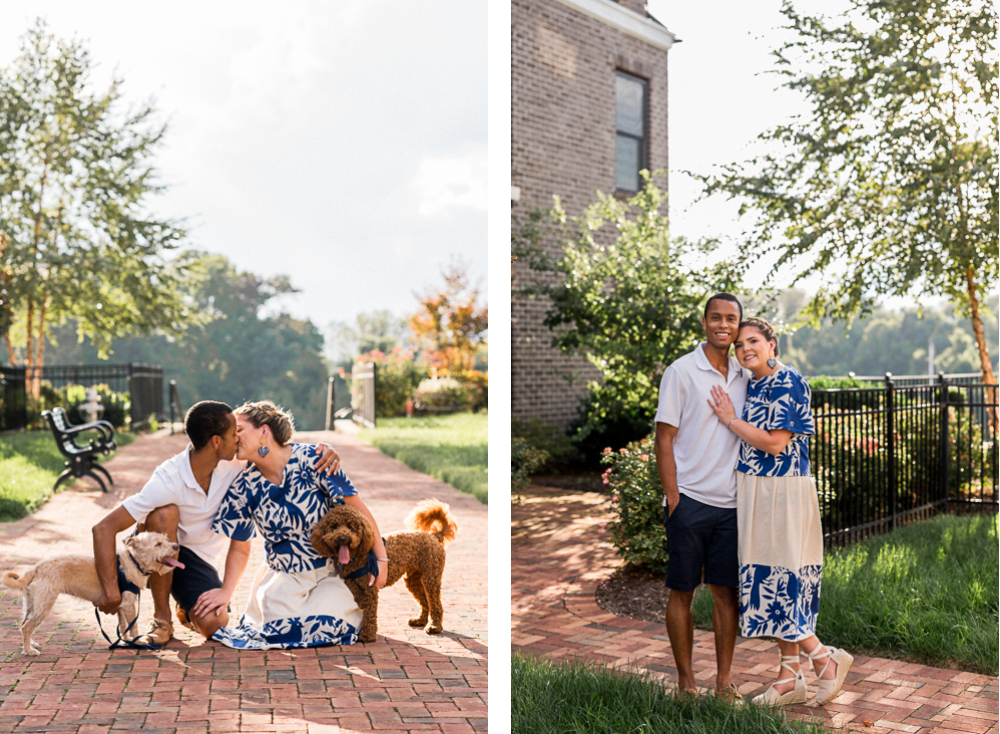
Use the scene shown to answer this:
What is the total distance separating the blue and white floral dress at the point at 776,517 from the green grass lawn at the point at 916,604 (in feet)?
3.31

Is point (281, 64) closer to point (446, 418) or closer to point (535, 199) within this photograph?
point (446, 418)

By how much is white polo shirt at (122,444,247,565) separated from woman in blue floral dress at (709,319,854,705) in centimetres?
229

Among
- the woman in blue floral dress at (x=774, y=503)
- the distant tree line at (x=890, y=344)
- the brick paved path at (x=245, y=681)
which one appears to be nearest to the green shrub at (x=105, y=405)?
the brick paved path at (x=245, y=681)

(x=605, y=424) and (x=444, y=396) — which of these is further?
(x=444, y=396)

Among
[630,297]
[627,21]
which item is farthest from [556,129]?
[630,297]

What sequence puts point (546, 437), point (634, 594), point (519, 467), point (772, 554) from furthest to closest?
point (546, 437) < point (519, 467) < point (634, 594) < point (772, 554)

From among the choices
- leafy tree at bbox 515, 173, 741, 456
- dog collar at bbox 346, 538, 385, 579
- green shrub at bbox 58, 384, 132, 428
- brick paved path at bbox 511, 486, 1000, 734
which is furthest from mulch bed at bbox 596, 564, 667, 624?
green shrub at bbox 58, 384, 132, 428

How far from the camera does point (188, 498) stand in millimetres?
3842

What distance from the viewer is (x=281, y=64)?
37719 millimetres

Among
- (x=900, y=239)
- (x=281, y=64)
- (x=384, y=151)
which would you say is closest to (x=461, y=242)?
(x=384, y=151)

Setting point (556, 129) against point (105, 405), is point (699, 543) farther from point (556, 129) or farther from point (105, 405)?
point (105, 405)

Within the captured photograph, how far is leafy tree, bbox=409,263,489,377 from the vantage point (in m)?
21.1

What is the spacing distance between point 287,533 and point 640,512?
2.48m

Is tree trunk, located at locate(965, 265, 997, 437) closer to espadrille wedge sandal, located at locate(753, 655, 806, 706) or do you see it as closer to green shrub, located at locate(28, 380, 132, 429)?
espadrille wedge sandal, located at locate(753, 655, 806, 706)
